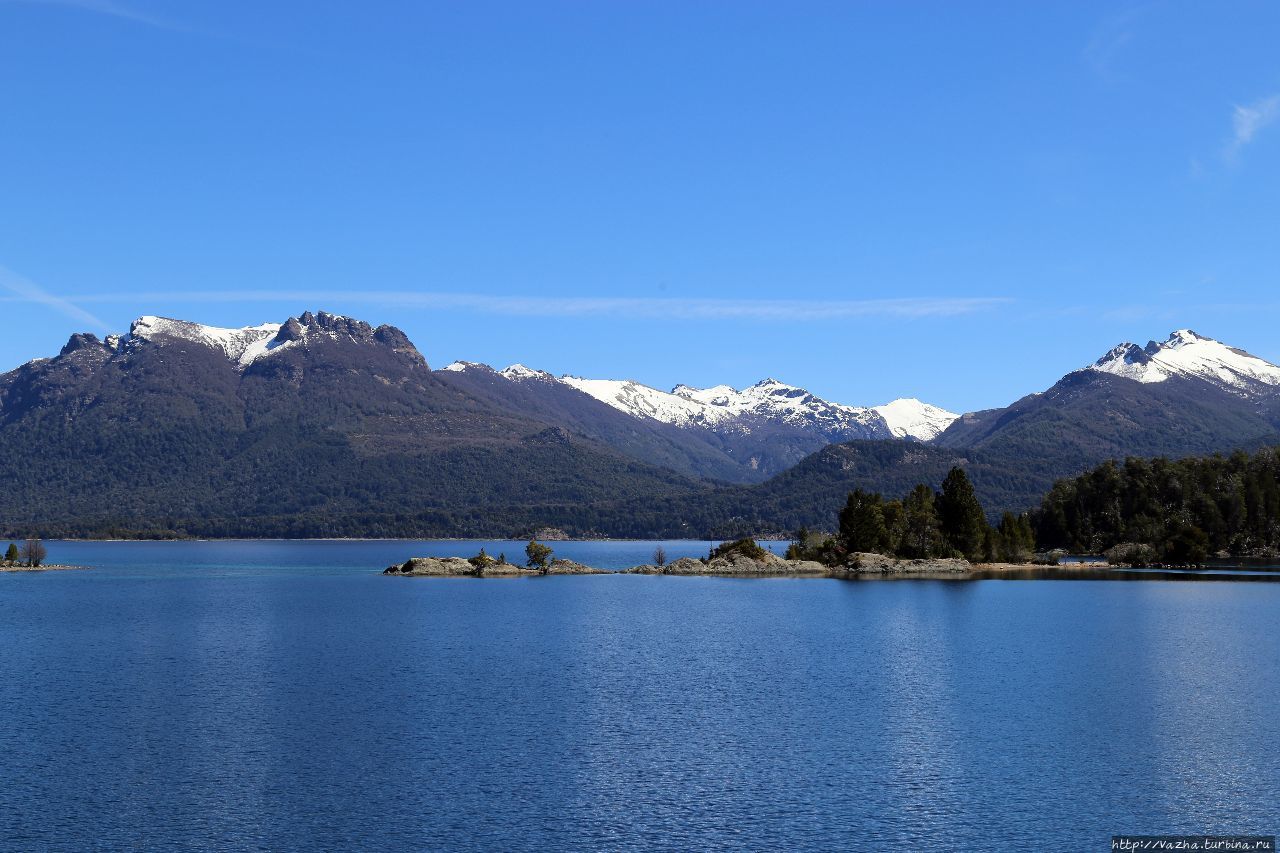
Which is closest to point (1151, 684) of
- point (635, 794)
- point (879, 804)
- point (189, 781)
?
point (879, 804)

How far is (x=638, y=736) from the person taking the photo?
69.6 m

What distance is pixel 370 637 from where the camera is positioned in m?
124

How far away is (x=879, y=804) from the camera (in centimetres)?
5528

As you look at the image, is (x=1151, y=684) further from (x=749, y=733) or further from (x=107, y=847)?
(x=107, y=847)

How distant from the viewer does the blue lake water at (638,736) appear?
5209cm

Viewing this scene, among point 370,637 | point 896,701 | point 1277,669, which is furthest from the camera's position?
point 370,637

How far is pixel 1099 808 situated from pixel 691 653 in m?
56.5

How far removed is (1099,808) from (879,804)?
956cm

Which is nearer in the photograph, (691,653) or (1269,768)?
(1269,768)

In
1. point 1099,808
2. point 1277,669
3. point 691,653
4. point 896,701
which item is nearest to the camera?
point 1099,808

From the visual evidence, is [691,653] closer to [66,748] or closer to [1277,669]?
[1277,669]

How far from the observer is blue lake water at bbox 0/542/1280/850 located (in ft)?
171

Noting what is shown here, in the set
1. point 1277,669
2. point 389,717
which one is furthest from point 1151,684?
point 389,717

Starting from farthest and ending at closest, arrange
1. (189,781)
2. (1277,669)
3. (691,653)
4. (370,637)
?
1. (370,637)
2. (691,653)
3. (1277,669)
4. (189,781)
